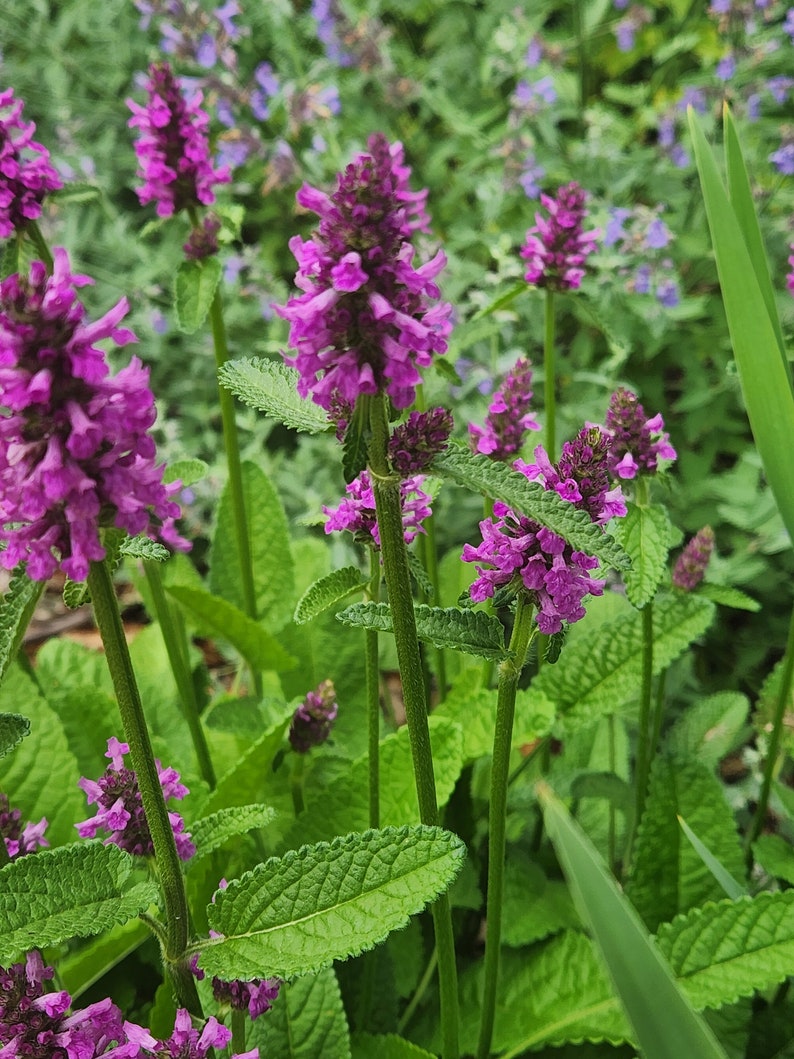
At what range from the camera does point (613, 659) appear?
1.94m

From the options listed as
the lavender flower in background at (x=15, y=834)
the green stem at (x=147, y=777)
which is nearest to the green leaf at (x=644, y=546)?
the green stem at (x=147, y=777)

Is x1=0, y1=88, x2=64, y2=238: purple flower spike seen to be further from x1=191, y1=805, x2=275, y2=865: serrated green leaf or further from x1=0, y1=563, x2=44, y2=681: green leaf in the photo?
x1=191, y1=805, x2=275, y2=865: serrated green leaf

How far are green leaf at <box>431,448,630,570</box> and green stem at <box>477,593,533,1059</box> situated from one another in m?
0.23

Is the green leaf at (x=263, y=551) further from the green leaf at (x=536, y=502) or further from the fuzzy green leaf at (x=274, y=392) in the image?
the green leaf at (x=536, y=502)

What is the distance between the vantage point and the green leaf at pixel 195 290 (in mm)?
1774

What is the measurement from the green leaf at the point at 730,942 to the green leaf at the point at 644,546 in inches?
19.4

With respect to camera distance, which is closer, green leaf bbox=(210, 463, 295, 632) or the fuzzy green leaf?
the fuzzy green leaf

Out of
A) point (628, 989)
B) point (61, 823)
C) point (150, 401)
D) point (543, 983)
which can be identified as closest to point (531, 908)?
point (543, 983)

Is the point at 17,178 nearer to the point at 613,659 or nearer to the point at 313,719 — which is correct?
the point at 313,719

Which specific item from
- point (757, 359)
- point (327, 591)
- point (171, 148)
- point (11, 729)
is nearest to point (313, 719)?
point (327, 591)

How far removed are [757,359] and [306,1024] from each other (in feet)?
4.13

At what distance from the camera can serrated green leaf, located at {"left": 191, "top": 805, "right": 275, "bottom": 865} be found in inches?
49.6

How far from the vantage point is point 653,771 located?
185cm

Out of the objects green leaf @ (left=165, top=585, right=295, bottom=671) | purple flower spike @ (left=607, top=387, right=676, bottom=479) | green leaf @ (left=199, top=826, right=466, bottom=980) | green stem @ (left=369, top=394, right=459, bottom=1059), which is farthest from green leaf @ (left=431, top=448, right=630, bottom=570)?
green leaf @ (left=165, top=585, right=295, bottom=671)
